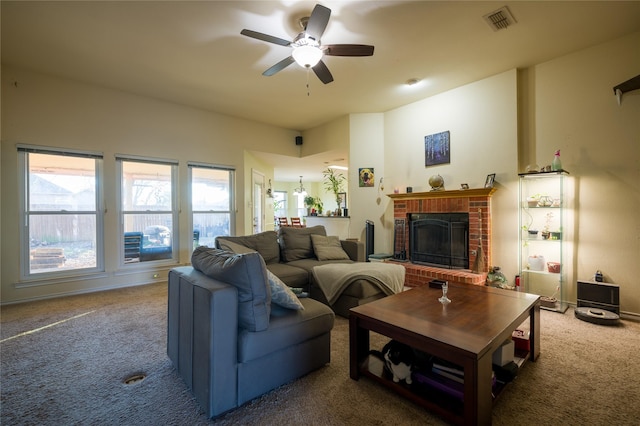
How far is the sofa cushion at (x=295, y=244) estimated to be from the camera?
3.78m

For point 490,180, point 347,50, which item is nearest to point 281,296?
point 347,50

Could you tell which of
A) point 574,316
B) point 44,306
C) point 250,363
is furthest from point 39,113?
point 574,316

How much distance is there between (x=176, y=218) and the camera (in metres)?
4.78

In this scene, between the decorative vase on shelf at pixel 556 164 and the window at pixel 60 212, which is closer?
the decorative vase on shelf at pixel 556 164

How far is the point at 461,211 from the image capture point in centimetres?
405

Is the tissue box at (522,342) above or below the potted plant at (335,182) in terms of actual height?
below

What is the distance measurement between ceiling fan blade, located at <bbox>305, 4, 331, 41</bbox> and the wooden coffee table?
7.19 ft

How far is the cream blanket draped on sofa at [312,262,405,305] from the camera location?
286cm

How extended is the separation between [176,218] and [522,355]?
4.82 meters

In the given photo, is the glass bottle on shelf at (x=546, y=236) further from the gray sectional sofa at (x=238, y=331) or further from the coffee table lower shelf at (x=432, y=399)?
the gray sectional sofa at (x=238, y=331)

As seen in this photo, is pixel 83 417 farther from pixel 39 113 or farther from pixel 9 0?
pixel 39 113

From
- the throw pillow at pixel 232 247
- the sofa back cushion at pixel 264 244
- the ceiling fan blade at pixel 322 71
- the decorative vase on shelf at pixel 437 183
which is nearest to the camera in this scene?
the ceiling fan blade at pixel 322 71

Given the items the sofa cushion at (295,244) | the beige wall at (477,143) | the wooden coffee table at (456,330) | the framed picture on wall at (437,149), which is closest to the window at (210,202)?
the sofa cushion at (295,244)

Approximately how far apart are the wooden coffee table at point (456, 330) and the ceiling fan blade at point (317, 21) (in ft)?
7.19
